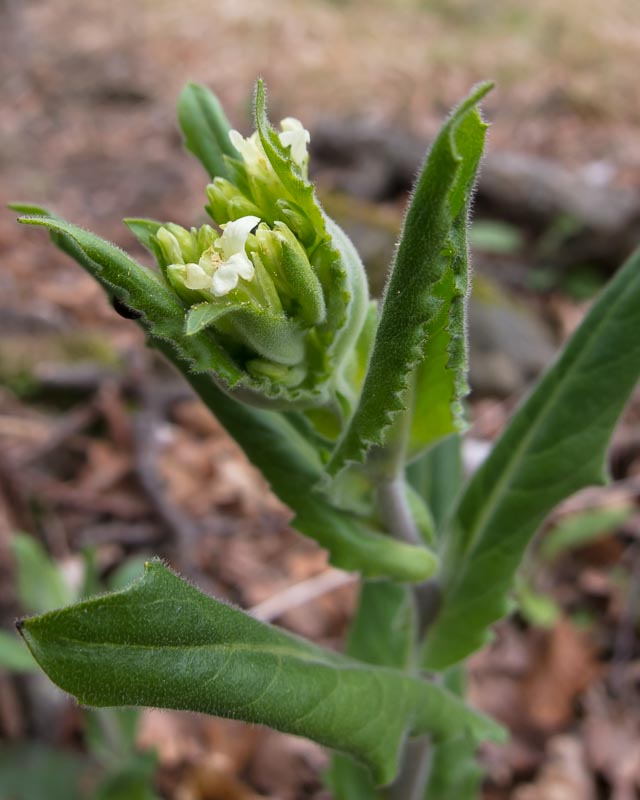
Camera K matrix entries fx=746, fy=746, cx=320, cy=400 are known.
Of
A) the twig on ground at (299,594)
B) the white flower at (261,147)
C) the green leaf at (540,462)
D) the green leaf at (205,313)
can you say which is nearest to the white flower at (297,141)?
the white flower at (261,147)

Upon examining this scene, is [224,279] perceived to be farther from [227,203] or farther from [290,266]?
[227,203]

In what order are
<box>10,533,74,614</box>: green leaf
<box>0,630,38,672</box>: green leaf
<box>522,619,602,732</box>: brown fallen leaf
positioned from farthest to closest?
<box>522,619,602,732</box>: brown fallen leaf
<box>10,533,74,614</box>: green leaf
<box>0,630,38,672</box>: green leaf

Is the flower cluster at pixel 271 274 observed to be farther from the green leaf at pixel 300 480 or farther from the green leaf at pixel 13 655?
the green leaf at pixel 13 655

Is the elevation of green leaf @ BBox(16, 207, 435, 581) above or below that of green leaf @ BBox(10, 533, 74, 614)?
above

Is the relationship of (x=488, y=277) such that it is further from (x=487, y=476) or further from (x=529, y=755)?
(x=487, y=476)

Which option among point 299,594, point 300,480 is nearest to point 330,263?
point 300,480

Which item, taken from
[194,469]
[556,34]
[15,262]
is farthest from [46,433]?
[556,34]

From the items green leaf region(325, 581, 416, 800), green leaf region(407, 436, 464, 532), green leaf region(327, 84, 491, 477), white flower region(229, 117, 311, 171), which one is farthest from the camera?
green leaf region(407, 436, 464, 532)

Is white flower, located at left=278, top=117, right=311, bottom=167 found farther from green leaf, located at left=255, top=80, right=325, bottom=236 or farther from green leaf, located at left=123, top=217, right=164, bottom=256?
green leaf, located at left=123, top=217, right=164, bottom=256

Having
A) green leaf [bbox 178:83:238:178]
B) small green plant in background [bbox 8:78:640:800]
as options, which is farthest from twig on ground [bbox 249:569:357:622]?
green leaf [bbox 178:83:238:178]
